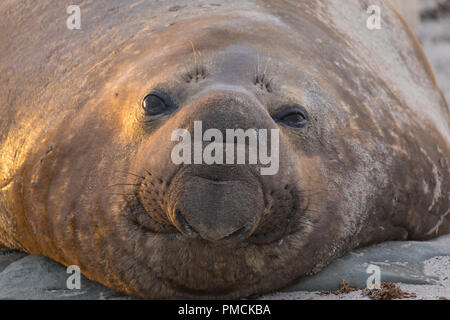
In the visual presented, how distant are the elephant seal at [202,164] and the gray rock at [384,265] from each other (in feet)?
0.18

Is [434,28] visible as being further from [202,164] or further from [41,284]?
[202,164]

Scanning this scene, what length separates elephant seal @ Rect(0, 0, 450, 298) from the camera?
299 centimetres

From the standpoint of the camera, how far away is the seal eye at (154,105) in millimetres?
3229

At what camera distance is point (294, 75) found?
3.50 m

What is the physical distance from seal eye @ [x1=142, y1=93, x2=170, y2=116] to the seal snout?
52cm

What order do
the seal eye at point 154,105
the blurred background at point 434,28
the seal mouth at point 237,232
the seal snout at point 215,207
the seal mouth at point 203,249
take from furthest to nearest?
the blurred background at point 434,28 < the seal eye at point 154,105 < the seal mouth at point 203,249 < the seal mouth at point 237,232 < the seal snout at point 215,207

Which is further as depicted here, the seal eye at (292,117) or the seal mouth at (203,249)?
the seal eye at (292,117)

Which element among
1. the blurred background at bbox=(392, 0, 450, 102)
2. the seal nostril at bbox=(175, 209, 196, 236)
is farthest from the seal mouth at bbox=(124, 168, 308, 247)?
the blurred background at bbox=(392, 0, 450, 102)

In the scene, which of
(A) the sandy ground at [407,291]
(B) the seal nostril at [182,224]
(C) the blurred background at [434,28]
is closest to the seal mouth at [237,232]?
(B) the seal nostril at [182,224]

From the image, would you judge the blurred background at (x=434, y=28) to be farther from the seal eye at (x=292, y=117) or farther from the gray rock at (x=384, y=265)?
the seal eye at (x=292, y=117)

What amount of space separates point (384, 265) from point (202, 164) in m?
1.17

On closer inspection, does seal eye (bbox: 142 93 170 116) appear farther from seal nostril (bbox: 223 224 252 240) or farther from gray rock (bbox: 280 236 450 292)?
gray rock (bbox: 280 236 450 292)
